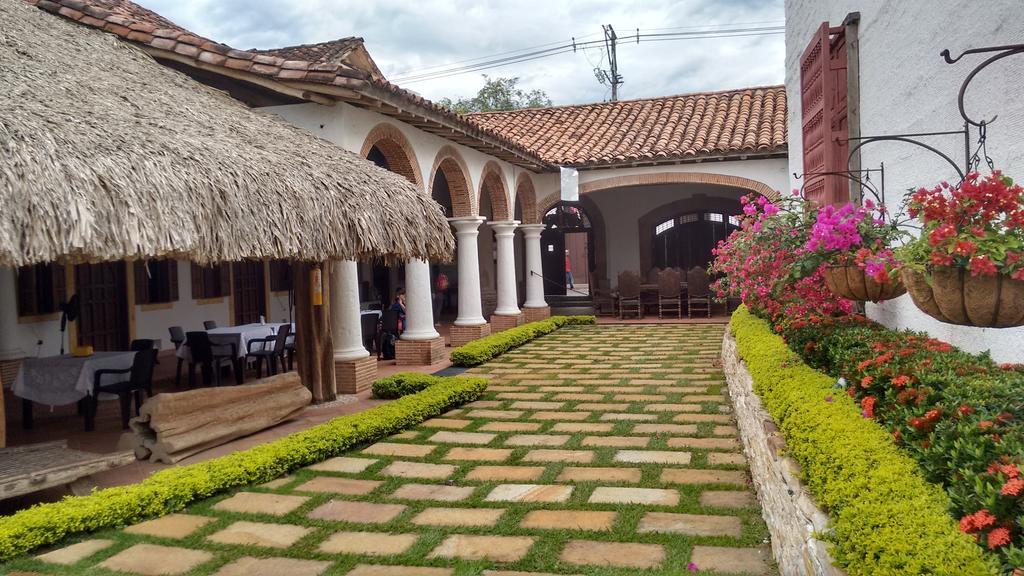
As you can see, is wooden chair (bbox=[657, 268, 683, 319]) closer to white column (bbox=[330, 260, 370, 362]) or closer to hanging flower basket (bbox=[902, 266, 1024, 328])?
white column (bbox=[330, 260, 370, 362])

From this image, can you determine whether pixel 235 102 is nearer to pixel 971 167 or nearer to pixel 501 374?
pixel 501 374

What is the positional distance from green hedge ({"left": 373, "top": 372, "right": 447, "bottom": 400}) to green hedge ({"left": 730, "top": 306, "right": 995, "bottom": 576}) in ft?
14.9

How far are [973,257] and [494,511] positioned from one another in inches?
112

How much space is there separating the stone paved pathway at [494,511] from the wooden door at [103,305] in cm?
616

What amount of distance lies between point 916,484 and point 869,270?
0.90 m

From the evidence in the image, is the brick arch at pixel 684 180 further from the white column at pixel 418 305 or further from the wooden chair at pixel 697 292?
the white column at pixel 418 305

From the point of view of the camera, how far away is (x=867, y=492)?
8.51ft

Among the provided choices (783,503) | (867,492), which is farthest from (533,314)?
(867,492)

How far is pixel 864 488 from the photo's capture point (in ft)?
8.68

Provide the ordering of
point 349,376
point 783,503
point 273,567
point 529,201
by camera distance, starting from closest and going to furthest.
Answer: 1. point 783,503
2. point 273,567
3. point 349,376
4. point 529,201

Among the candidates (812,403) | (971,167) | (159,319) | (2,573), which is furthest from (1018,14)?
(159,319)

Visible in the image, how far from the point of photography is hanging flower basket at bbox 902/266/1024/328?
2551mm

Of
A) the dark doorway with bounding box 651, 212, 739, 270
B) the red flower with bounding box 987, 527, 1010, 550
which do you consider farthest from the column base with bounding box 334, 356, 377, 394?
the dark doorway with bounding box 651, 212, 739, 270

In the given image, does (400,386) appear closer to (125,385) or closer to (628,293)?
(125,385)
